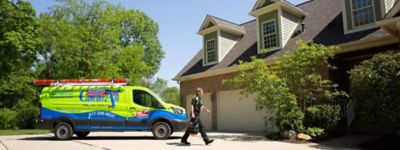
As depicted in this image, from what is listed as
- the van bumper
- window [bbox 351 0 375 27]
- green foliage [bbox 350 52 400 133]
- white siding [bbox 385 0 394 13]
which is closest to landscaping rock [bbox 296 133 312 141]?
green foliage [bbox 350 52 400 133]

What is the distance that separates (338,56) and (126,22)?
1299 inches

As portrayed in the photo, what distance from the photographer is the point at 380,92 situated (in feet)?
→ 36.0

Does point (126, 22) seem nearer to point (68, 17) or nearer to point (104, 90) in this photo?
point (68, 17)

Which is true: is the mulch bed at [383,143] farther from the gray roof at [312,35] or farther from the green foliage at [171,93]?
the green foliage at [171,93]

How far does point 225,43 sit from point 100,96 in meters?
10.5

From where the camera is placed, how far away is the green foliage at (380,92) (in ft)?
35.3

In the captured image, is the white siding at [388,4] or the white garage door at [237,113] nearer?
the white siding at [388,4]

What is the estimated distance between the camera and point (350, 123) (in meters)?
14.4

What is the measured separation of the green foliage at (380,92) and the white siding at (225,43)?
1125 cm

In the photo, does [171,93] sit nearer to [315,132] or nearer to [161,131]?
[161,131]

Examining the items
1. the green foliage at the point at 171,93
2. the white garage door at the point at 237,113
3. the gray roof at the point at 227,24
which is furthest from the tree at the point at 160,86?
the white garage door at the point at 237,113

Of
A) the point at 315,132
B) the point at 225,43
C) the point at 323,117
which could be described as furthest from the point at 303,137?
the point at 225,43

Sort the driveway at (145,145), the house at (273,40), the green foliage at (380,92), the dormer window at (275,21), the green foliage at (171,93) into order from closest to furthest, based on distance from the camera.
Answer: the driveway at (145,145), the green foliage at (380,92), the house at (273,40), the dormer window at (275,21), the green foliage at (171,93)

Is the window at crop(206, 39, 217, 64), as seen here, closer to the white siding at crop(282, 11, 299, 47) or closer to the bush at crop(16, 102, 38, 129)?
the white siding at crop(282, 11, 299, 47)
